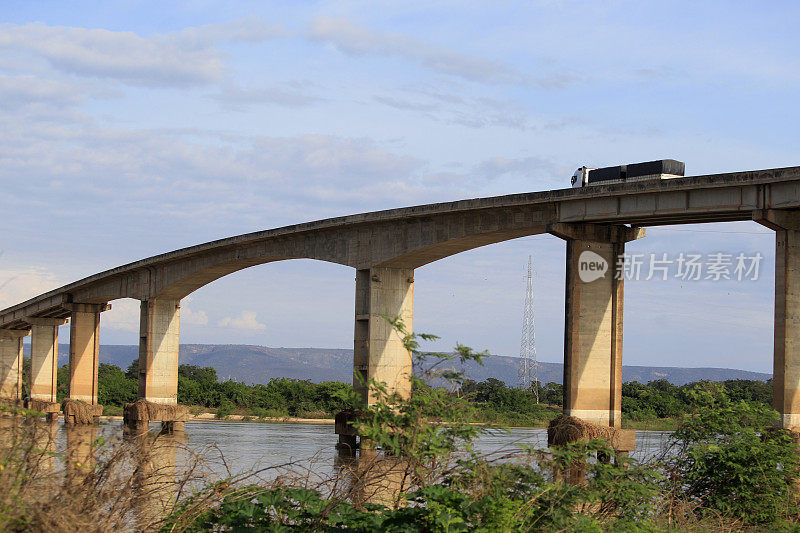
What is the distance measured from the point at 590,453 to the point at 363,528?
12.0ft

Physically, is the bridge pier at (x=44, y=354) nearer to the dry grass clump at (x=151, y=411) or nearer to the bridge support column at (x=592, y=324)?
the dry grass clump at (x=151, y=411)

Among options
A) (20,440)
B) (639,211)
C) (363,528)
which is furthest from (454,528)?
(639,211)

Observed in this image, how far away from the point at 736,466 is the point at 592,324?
39.5 ft

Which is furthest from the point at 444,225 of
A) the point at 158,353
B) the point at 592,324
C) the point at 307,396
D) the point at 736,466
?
the point at 307,396

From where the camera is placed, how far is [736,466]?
16.2m

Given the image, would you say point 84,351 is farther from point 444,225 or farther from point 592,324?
point 592,324

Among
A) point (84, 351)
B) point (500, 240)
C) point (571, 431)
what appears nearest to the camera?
point (571, 431)

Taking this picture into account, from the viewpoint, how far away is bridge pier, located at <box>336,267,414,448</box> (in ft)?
113

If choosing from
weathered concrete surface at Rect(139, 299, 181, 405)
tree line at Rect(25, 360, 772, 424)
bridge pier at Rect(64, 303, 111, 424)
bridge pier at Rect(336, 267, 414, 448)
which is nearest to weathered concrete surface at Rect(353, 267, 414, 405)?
bridge pier at Rect(336, 267, 414, 448)

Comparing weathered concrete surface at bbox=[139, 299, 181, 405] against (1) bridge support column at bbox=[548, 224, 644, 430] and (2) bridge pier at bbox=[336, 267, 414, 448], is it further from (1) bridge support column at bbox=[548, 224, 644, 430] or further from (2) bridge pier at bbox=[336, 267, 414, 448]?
(1) bridge support column at bbox=[548, 224, 644, 430]

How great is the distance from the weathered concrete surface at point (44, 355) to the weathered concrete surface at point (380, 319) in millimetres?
34005

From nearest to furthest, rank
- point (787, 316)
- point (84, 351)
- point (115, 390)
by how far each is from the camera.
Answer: point (787, 316) → point (84, 351) → point (115, 390)

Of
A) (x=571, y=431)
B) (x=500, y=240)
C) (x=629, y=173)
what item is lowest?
(x=571, y=431)

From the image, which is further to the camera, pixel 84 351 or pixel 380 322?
pixel 84 351
